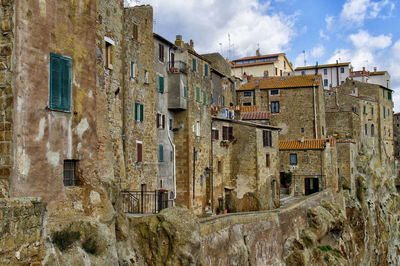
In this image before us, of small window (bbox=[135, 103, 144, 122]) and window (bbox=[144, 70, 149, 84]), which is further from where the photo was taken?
window (bbox=[144, 70, 149, 84])

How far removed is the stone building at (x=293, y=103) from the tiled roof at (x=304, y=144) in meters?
2.19

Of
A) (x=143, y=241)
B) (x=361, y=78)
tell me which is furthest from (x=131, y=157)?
(x=361, y=78)

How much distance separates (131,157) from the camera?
22.5 meters

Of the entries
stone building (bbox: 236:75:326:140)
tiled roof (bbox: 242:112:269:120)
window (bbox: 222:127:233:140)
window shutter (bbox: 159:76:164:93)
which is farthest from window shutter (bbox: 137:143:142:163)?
stone building (bbox: 236:75:326:140)

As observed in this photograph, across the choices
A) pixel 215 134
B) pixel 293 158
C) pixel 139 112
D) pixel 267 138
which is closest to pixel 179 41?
pixel 215 134

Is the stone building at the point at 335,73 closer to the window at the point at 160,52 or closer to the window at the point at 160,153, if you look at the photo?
the window at the point at 160,52

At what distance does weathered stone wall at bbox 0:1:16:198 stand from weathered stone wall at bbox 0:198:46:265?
2.61 meters

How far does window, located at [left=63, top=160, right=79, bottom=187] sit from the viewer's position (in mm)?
12477

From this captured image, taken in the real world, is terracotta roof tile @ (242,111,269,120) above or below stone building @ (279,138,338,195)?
above

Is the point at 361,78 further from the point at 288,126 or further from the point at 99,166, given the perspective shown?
the point at 99,166

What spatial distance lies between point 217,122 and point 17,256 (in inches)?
1067

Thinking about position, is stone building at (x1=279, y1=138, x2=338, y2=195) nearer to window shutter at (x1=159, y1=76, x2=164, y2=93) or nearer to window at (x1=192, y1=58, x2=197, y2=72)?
window at (x1=192, y1=58, x2=197, y2=72)

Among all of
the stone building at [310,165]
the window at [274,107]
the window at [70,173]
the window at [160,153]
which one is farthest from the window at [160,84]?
the window at [274,107]

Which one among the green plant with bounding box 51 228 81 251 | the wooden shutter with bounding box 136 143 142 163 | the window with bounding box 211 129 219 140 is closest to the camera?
the green plant with bounding box 51 228 81 251
